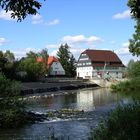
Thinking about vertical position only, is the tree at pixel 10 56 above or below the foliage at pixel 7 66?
above

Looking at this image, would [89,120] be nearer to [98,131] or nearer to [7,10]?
[98,131]

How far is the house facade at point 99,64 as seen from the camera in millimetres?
135750

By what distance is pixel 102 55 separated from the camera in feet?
460

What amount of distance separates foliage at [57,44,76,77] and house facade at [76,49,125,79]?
3.37 meters

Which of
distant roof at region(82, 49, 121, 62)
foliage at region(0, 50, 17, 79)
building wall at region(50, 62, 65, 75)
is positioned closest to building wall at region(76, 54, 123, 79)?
distant roof at region(82, 49, 121, 62)

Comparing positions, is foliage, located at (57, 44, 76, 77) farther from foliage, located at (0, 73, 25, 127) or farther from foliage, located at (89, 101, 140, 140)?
foliage, located at (89, 101, 140, 140)

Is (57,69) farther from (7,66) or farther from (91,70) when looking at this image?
(7,66)

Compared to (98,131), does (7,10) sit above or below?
above

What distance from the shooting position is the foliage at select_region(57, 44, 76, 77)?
13675 cm

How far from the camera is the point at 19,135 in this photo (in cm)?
2728

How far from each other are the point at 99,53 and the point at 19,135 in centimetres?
11459

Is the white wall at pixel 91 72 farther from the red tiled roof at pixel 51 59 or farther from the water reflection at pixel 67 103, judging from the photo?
the water reflection at pixel 67 103

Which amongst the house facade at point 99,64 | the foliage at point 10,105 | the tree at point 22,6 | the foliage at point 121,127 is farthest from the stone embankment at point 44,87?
the tree at point 22,6

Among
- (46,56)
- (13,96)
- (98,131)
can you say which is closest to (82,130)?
(13,96)
